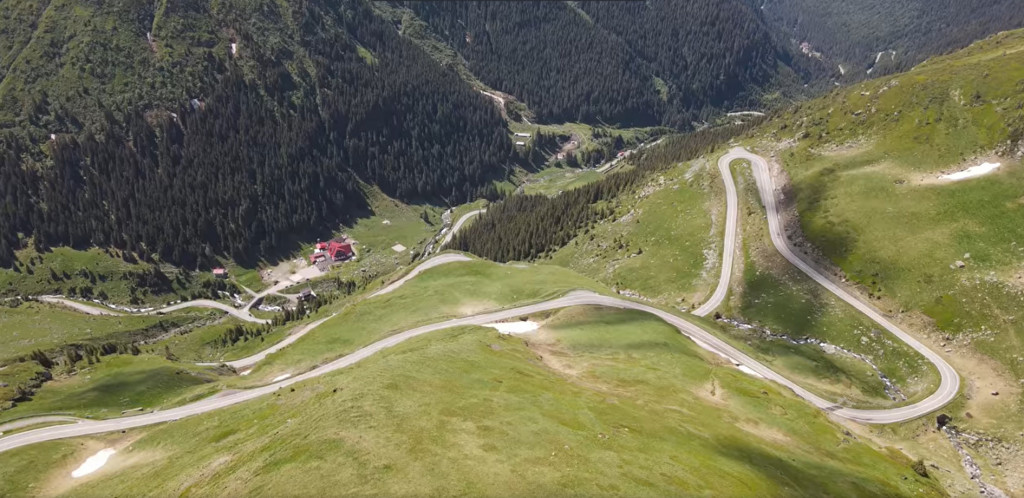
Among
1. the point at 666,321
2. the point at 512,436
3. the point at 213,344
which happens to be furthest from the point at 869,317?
the point at 213,344

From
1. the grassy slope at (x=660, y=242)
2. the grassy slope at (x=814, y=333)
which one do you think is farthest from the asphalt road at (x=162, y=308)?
the grassy slope at (x=814, y=333)

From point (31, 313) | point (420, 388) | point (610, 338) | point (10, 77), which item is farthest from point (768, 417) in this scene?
point (10, 77)

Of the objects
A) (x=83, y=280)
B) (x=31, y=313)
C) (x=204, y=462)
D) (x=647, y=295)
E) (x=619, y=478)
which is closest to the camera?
(x=619, y=478)

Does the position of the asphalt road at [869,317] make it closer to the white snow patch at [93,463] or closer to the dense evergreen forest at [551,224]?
the dense evergreen forest at [551,224]

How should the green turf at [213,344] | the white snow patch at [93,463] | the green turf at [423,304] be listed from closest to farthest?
the white snow patch at [93,463]
the green turf at [423,304]
the green turf at [213,344]

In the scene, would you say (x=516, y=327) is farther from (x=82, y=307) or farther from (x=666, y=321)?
(x=82, y=307)

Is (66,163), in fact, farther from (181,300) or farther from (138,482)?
(138,482)
